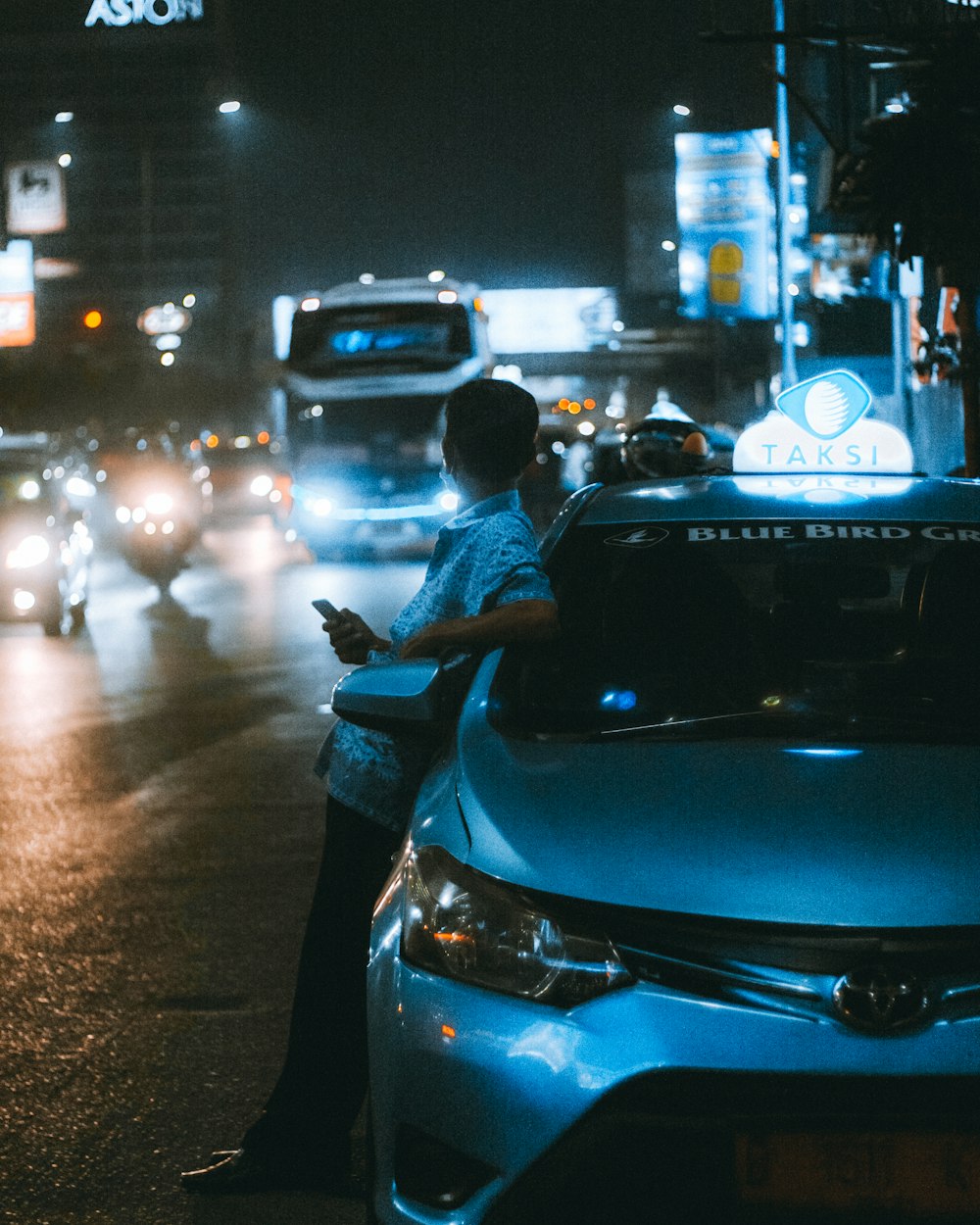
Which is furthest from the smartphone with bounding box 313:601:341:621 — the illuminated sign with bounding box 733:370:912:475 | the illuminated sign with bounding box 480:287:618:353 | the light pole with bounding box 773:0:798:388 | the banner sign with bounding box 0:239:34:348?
the illuminated sign with bounding box 480:287:618:353

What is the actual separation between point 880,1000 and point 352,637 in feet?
5.52

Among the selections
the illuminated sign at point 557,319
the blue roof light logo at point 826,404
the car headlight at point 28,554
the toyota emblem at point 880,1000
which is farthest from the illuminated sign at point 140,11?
the illuminated sign at point 557,319

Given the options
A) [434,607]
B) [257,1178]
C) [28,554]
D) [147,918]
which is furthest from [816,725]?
[28,554]

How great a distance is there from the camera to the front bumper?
2.58 m

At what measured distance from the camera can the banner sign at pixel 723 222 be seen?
4281 cm

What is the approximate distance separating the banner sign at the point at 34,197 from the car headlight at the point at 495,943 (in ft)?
147

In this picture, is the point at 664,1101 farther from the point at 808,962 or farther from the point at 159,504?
the point at 159,504

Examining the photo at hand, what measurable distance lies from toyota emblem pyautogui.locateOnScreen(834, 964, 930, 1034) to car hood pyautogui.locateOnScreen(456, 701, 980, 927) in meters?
0.08

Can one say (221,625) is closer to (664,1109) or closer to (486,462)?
(486,462)

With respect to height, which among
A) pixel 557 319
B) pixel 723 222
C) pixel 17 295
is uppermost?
pixel 723 222

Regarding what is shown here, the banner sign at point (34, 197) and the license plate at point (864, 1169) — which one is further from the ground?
the banner sign at point (34, 197)

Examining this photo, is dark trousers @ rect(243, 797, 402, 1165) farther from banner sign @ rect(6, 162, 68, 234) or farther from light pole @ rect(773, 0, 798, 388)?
banner sign @ rect(6, 162, 68, 234)

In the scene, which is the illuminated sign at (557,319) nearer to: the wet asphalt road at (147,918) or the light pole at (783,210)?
the light pole at (783,210)

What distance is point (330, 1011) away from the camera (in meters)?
3.89
